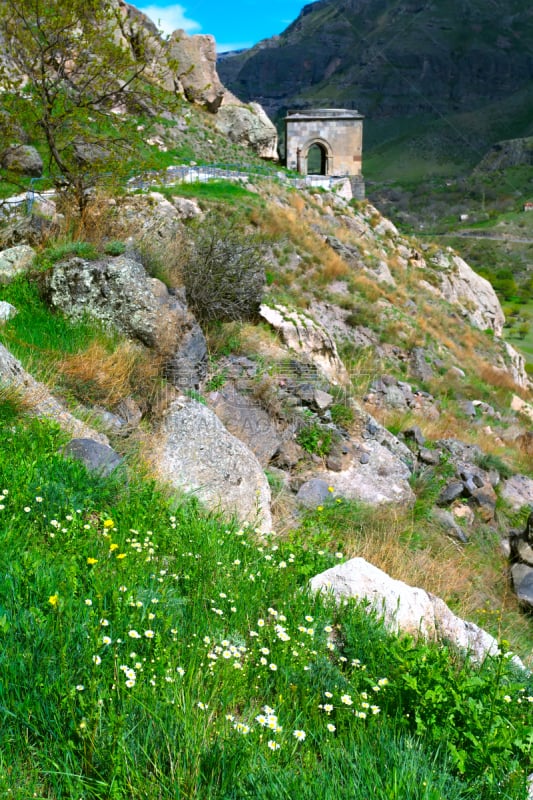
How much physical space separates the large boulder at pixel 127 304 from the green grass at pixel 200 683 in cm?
306

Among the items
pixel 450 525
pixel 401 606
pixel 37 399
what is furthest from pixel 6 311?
pixel 450 525

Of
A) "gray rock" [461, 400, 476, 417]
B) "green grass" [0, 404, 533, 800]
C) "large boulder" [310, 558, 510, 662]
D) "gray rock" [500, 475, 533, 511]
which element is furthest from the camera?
"gray rock" [461, 400, 476, 417]

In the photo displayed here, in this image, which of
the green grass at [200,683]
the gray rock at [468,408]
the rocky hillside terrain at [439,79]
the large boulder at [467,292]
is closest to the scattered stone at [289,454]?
the green grass at [200,683]

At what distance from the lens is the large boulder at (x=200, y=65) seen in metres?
31.1

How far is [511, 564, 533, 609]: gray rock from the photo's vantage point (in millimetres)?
5805

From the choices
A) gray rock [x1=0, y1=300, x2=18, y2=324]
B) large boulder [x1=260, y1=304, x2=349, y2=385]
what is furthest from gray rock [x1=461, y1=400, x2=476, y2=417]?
gray rock [x1=0, y1=300, x2=18, y2=324]

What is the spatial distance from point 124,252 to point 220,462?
3.11 metres

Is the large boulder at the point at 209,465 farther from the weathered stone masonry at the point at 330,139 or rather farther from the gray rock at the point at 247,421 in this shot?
the weathered stone masonry at the point at 330,139

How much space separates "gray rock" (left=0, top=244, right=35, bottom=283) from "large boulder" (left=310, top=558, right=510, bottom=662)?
507 cm

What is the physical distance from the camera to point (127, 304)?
6.53 m

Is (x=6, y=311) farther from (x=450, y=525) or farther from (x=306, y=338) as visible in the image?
(x=306, y=338)

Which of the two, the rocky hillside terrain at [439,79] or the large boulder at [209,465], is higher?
the rocky hillside terrain at [439,79]

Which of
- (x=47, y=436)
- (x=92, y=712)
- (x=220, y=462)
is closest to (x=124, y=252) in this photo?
(x=220, y=462)

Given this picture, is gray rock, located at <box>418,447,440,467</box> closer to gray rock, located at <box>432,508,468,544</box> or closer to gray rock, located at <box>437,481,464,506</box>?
gray rock, located at <box>437,481,464,506</box>
